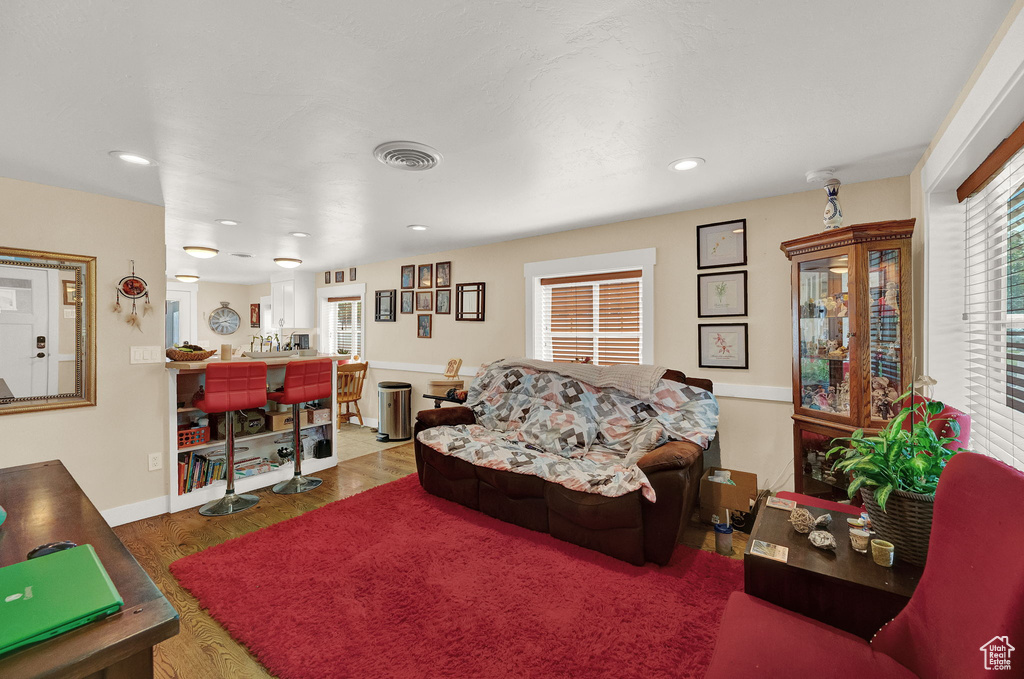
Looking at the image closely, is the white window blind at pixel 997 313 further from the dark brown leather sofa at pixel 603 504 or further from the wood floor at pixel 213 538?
the wood floor at pixel 213 538

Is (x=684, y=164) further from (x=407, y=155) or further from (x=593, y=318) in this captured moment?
(x=593, y=318)

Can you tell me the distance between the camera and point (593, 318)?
4.07 m

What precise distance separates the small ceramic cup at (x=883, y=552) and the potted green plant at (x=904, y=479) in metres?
0.05

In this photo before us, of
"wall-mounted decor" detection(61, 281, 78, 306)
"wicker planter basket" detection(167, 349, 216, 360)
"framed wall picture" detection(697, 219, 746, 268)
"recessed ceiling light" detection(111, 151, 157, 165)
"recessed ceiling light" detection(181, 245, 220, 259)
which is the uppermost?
"recessed ceiling light" detection(111, 151, 157, 165)

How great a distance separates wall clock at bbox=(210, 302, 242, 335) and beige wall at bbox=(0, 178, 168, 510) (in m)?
6.07

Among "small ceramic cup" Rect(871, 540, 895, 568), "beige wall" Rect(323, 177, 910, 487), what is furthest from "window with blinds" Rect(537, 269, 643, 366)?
"small ceramic cup" Rect(871, 540, 895, 568)

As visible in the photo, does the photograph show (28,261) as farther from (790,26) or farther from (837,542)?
(837,542)

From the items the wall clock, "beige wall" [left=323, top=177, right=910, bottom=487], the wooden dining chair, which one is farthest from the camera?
the wall clock

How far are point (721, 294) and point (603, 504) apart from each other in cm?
188

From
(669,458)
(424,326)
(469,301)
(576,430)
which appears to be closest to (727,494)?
(669,458)

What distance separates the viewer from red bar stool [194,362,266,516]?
3107mm

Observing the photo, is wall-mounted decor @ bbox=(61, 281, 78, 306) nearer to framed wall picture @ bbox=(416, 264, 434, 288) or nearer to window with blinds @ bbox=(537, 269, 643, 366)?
framed wall picture @ bbox=(416, 264, 434, 288)

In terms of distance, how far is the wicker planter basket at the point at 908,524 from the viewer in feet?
4.21

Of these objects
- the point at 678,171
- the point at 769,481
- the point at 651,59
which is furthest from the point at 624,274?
the point at 651,59
